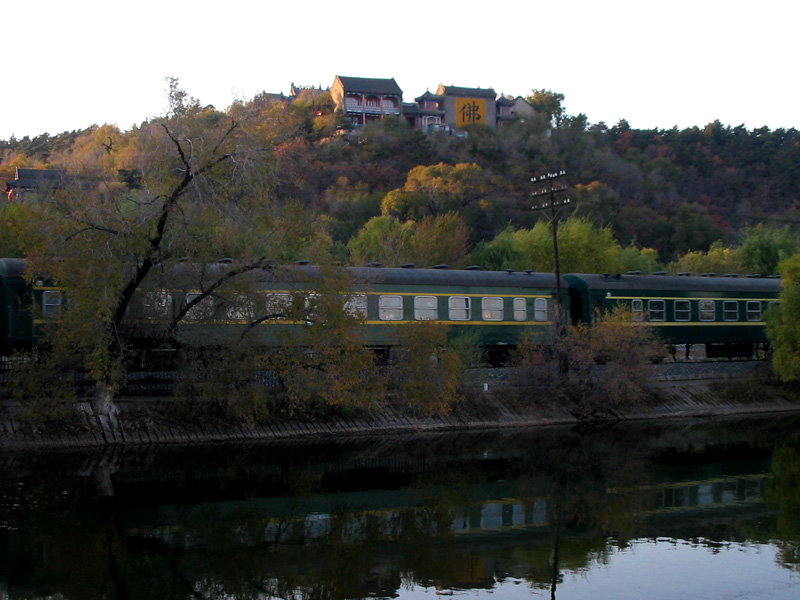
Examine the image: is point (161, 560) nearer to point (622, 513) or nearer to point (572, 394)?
point (622, 513)

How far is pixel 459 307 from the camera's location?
2788 cm

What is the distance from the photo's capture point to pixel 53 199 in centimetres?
1970

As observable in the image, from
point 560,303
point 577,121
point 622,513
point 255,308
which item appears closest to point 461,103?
point 577,121

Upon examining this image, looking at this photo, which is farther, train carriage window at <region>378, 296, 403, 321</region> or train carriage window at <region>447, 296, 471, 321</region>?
train carriage window at <region>447, 296, 471, 321</region>

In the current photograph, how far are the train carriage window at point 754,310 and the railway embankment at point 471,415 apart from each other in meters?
2.00

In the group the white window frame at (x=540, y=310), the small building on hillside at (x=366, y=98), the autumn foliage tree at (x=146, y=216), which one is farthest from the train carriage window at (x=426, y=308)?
the small building on hillside at (x=366, y=98)

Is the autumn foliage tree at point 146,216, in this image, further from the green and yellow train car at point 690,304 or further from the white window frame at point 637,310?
the white window frame at point 637,310

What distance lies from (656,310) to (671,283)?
4.26ft

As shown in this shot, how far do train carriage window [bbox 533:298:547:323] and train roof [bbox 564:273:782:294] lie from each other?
1.67 metres

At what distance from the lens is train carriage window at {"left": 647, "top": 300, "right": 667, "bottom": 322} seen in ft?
102

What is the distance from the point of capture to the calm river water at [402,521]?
1137 centimetres

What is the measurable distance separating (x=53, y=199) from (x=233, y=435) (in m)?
7.53

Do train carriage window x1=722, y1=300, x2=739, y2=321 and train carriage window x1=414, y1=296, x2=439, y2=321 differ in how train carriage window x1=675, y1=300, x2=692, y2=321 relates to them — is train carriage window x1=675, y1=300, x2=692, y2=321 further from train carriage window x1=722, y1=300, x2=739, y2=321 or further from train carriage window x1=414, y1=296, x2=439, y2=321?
train carriage window x1=414, y1=296, x2=439, y2=321

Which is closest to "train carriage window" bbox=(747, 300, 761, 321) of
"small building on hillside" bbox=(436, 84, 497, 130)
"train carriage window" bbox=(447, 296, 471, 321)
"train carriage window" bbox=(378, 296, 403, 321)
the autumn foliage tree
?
"train carriage window" bbox=(447, 296, 471, 321)
